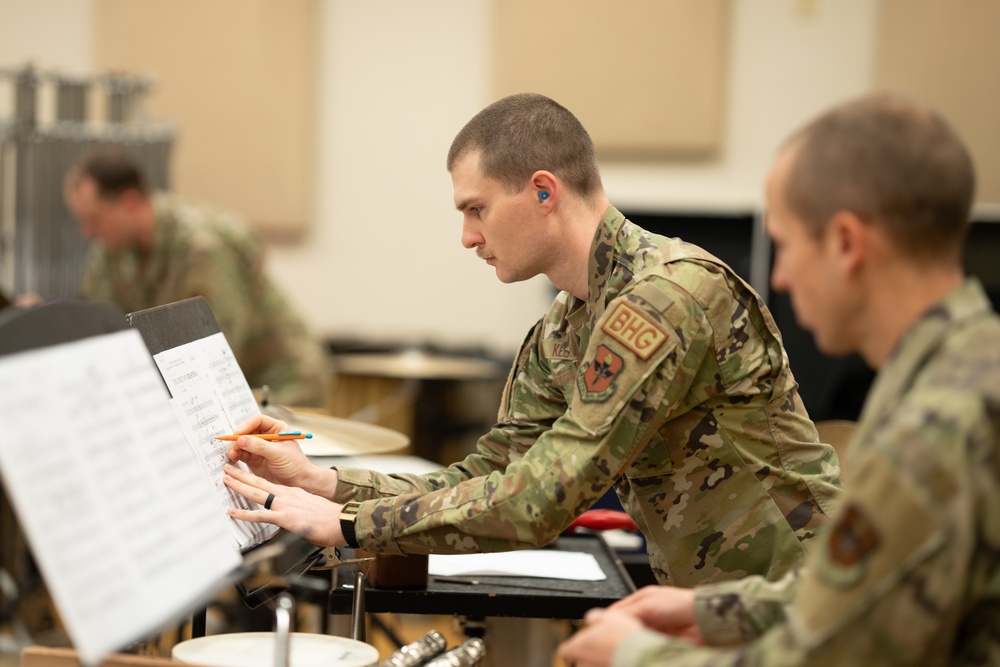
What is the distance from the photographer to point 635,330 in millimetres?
1677

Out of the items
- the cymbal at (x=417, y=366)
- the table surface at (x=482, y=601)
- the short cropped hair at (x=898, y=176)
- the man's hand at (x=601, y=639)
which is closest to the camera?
the short cropped hair at (x=898, y=176)

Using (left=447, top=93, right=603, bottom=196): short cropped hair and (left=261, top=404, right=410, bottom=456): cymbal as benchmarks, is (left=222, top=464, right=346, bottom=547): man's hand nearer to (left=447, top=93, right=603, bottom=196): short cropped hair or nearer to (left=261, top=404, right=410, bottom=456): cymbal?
(left=261, top=404, right=410, bottom=456): cymbal

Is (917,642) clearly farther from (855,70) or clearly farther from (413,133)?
(413,133)

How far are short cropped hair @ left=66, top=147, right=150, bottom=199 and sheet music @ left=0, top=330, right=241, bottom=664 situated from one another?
3.06 meters

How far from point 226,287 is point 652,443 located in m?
2.82

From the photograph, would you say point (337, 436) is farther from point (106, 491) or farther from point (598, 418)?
point (106, 491)

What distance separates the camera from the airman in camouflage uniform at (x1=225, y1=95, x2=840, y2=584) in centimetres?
166

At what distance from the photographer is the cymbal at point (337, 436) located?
7.59 ft

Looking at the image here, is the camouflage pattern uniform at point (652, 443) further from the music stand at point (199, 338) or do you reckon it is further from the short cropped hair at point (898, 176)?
the short cropped hair at point (898, 176)

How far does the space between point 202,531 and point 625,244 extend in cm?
86

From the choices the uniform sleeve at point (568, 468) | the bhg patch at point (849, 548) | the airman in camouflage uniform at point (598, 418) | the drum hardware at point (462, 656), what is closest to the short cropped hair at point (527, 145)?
the airman in camouflage uniform at point (598, 418)

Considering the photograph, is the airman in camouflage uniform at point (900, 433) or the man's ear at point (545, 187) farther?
the man's ear at point (545, 187)

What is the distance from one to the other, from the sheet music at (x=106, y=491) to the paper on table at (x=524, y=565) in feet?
2.42

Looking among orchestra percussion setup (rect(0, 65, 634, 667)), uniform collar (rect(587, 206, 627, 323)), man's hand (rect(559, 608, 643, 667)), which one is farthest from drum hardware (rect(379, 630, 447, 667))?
uniform collar (rect(587, 206, 627, 323))
